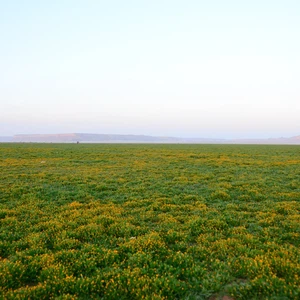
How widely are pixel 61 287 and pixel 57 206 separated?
741 cm

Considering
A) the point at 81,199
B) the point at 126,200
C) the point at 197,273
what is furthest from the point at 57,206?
the point at 197,273

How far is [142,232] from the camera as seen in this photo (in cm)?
937

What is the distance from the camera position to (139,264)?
6.98 meters

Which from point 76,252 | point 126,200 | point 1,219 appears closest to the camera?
point 76,252

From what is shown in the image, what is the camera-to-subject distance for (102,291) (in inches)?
235

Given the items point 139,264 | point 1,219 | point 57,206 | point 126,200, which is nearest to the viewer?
point 139,264

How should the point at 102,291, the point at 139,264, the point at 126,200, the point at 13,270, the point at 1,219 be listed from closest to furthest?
the point at 102,291, the point at 13,270, the point at 139,264, the point at 1,219, the point at 126,200

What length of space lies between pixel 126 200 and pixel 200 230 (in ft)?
18.8

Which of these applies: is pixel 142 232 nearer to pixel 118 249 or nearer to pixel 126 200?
pixel 118 249

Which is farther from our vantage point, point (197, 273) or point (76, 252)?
point (76, 252)

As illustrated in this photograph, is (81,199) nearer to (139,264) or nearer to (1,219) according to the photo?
(1,219)

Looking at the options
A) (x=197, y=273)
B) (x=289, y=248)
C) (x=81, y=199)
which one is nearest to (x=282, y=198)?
(x=289, y=248)

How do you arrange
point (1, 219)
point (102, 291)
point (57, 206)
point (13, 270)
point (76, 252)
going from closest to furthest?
point (102, 291) → point (13, 270) → point (76, 252) → point (1, 219) → point (57, 206)

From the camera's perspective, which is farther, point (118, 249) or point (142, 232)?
point (142, 232)
